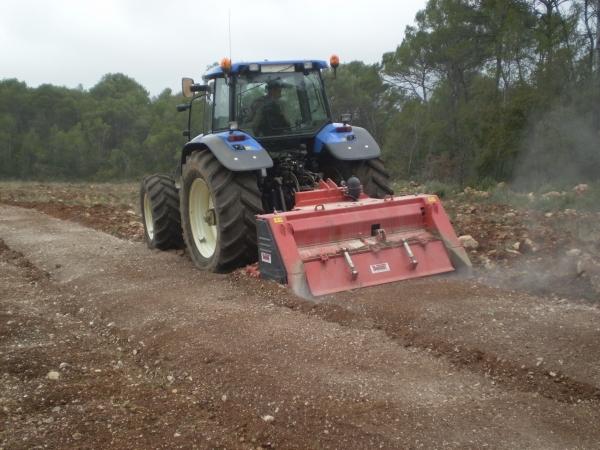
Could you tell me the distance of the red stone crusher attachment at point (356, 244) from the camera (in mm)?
5254

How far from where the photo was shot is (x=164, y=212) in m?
7.83

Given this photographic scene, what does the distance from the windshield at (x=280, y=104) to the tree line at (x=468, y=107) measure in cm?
60

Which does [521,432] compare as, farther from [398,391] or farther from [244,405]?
[244,405]

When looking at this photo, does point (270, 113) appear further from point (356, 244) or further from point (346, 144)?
point (356, 244)

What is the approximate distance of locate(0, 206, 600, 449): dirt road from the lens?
2949mm

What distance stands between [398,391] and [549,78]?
17408mm

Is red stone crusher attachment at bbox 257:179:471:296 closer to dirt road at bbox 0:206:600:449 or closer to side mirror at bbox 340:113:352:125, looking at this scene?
dirt road at bbox 0:206:600:449

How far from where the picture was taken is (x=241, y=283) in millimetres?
5750

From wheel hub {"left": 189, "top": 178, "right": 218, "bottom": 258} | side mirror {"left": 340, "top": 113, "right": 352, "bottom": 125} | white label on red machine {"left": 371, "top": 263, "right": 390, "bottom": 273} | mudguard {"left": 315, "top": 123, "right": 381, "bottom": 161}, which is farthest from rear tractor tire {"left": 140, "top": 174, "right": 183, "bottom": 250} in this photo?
white label on red machine {"left": 371, "top": 263, "right": 390, "bottom": 273}

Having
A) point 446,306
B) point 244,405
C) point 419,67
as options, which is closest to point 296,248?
point 446,306

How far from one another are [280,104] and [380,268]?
2315mm

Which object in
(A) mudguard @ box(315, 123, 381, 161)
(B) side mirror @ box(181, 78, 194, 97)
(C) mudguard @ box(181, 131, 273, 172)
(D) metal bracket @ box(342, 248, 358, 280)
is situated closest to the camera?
(D) metal bracket @ box(342, 248, 358, 280)

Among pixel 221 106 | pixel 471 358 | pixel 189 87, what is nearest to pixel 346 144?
pixel 221 106

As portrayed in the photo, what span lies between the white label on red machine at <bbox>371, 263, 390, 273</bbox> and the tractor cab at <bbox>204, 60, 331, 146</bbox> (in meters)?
2.01
